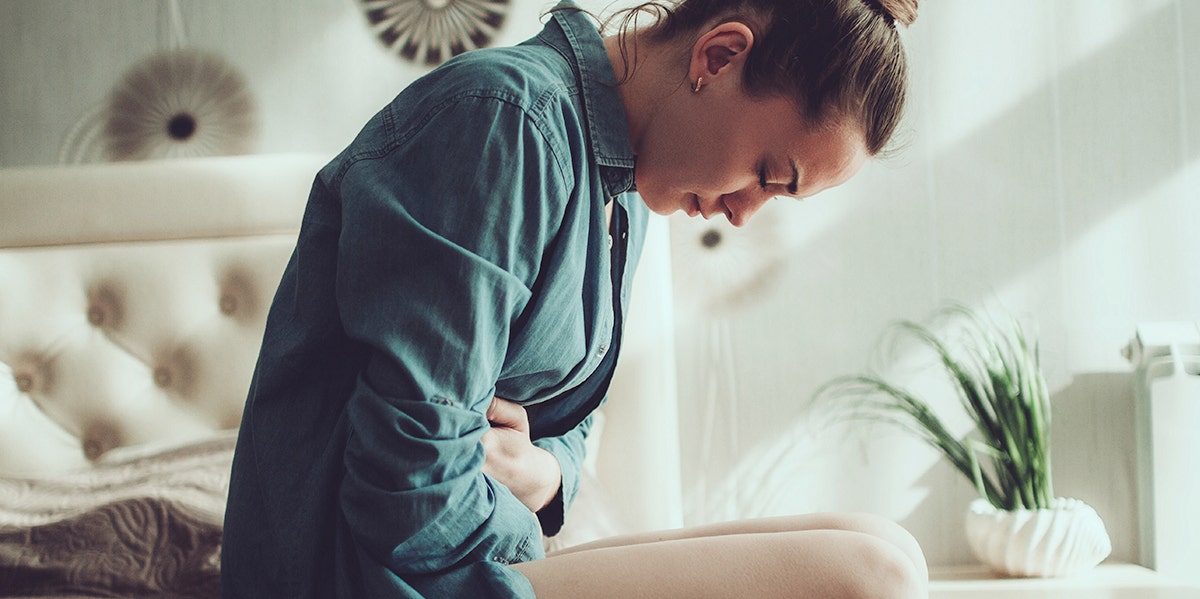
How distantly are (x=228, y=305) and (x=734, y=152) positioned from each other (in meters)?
1.16

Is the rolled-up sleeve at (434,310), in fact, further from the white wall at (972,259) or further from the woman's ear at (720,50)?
the white wall at (972,259)

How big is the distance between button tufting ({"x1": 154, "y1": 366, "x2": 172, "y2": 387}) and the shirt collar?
3.75 ft

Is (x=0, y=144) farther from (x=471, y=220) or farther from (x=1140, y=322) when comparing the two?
(x=1140, y=322)

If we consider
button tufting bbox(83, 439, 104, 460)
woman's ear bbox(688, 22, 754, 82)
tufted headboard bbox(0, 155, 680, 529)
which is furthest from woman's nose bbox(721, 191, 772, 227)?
button tufting bbox(83, 439, 104, 460)

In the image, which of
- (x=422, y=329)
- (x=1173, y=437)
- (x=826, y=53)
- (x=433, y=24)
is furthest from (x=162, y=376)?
(x=1173, y=437)

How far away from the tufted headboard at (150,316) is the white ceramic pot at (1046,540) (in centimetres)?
54

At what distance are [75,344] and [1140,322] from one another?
74.7 inches

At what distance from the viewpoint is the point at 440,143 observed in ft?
1.88

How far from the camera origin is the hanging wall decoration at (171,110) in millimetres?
1582

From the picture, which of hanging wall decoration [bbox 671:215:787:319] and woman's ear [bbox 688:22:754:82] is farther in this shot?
hanging wall decoration [bbox 671:215:787:319]

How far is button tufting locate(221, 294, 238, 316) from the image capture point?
1533 millimetres

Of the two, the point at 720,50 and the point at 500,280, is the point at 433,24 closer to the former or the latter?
the point at 720,50

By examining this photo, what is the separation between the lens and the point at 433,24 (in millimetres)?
1595

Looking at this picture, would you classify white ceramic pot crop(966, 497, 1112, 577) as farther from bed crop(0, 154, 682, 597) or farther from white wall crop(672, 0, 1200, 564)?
bed crop(0, 154, 682, 597)
